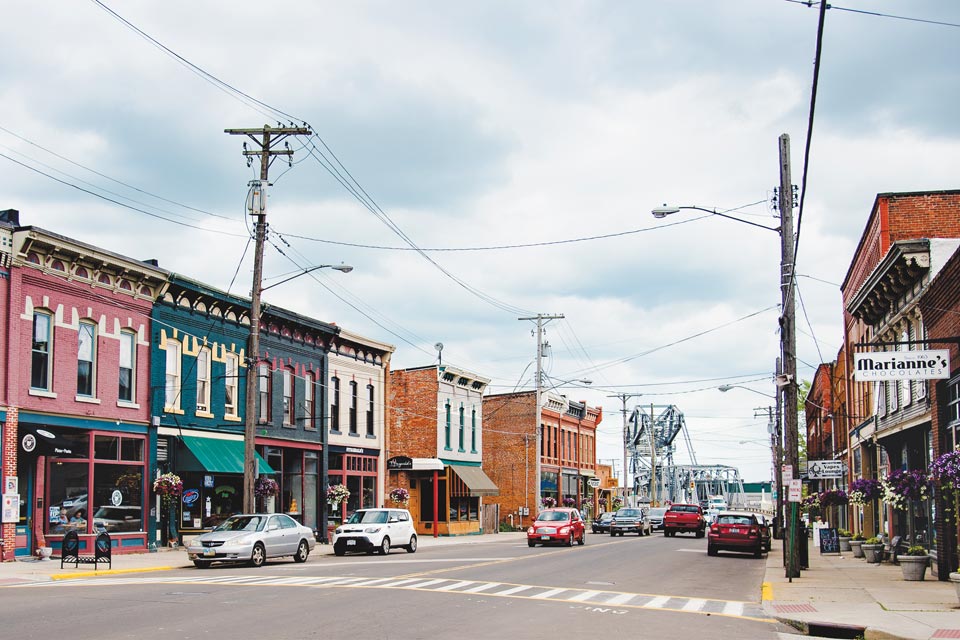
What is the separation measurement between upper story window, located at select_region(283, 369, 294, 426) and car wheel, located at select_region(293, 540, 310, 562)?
11.3 metres

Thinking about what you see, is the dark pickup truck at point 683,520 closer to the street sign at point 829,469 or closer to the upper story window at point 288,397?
the street sign at point 829,469

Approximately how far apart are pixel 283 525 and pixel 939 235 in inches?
926

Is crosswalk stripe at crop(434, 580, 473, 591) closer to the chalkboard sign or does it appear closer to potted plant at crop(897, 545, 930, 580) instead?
potted plant at crop(897, 545, 930, 580)

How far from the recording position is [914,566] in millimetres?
22984

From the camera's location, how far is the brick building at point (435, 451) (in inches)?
2109

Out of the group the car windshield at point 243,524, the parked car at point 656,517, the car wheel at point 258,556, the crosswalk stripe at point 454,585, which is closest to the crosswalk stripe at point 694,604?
the crosswalk stripe at point 454,585

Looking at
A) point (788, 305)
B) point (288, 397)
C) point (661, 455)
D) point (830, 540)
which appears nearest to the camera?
point (788, 305)

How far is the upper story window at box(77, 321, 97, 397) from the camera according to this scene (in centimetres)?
2945

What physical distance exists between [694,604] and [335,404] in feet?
92.8

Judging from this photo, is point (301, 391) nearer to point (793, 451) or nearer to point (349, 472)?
point (349, 472)

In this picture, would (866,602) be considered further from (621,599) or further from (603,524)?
(603,524)

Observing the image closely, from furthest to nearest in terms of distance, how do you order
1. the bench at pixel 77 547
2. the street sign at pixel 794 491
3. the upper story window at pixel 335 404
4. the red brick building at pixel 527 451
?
the red brick building at pixel 527 451
the upper story window at pixel 335 404
the bench at pixel 77 547
the street sign at pixel 794 491

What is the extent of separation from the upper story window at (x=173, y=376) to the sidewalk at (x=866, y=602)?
1959cm

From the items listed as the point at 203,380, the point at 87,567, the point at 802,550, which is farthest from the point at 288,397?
the point at 802,550
